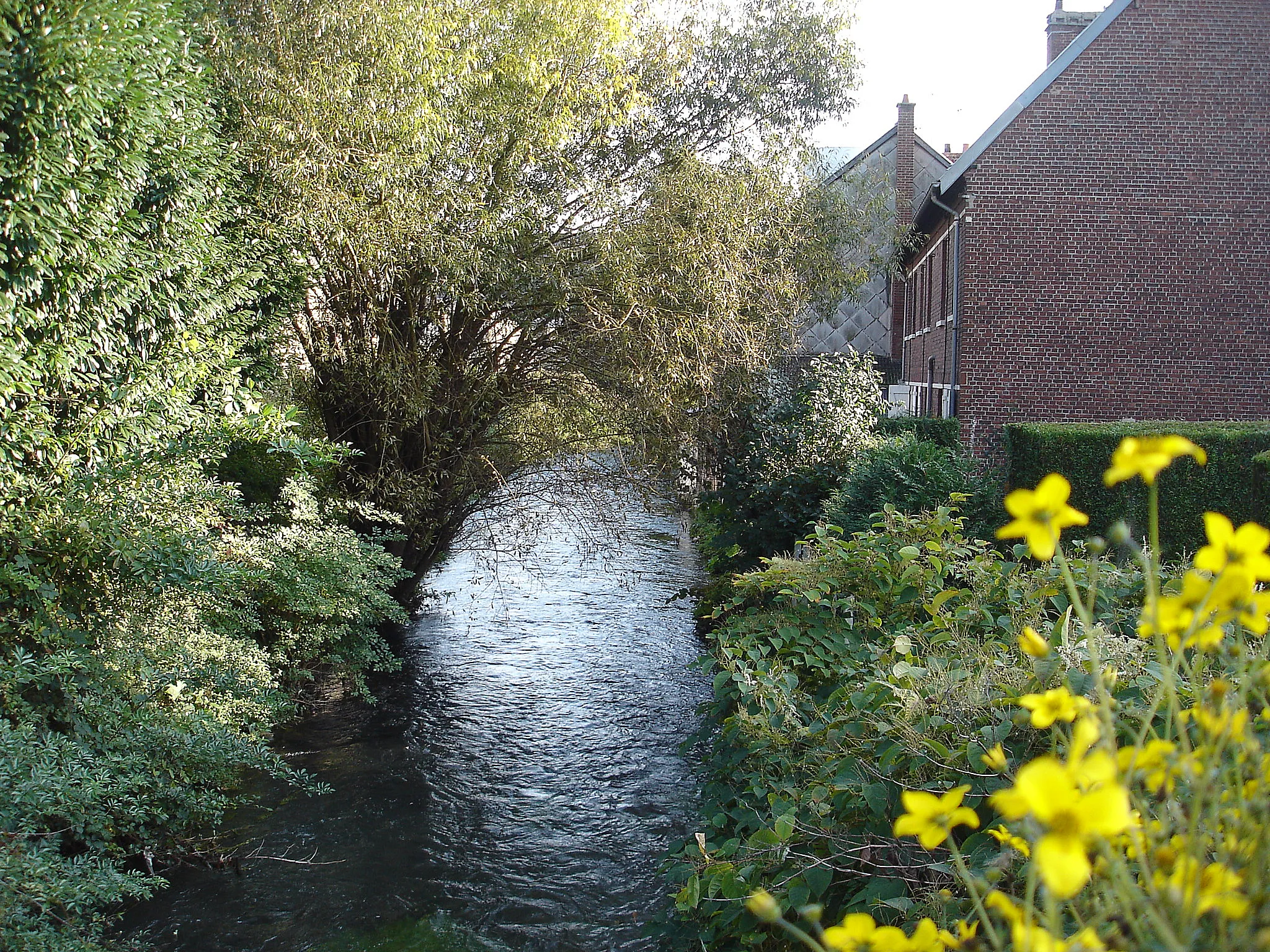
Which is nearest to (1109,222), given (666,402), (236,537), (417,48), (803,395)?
(803,395)

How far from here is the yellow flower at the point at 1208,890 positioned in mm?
975

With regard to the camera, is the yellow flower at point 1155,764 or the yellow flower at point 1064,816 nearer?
the yellow flower at point 1064,816

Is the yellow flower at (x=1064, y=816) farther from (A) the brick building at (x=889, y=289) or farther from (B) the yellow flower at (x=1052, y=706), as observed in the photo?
(A) the brick building at (x=889, y=289)

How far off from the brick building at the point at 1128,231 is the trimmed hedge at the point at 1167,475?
6.50 feet

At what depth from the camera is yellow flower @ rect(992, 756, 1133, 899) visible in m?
0.83

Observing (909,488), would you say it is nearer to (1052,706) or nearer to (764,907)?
(1052,706)

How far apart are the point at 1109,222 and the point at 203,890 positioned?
1285 centimetres

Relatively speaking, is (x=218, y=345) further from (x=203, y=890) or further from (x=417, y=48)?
(x=203, y=890)

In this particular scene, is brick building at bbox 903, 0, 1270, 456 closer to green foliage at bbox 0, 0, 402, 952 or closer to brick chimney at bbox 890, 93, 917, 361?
brick chimney at bbox 890, 93, 917, 361

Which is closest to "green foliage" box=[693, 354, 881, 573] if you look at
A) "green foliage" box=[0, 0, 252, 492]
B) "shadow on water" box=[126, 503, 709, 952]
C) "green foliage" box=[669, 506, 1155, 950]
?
"shadow on water" box=[126, 503, 709, 952]

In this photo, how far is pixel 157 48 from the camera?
18.7 feet

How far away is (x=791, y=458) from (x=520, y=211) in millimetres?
3964

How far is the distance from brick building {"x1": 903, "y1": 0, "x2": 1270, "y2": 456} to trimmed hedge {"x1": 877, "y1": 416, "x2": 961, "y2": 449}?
3.57 ft

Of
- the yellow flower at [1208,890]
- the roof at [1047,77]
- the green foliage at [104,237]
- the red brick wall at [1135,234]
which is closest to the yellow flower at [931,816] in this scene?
the yellow flower at [1208,890]
